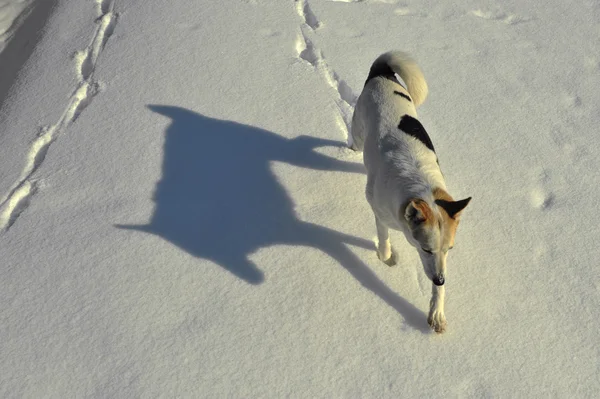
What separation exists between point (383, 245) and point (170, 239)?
4.17ft

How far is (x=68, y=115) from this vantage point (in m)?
4.34

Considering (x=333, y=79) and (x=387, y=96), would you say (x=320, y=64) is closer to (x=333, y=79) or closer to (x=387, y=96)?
(x=333, y=79)

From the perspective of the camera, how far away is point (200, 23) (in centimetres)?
522

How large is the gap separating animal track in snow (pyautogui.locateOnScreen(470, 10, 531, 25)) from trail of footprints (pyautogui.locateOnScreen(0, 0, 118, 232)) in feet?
11.0

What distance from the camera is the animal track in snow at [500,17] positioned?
536 centimetres

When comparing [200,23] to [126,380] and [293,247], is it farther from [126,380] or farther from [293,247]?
[126,380]

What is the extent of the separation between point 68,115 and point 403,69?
2.49m

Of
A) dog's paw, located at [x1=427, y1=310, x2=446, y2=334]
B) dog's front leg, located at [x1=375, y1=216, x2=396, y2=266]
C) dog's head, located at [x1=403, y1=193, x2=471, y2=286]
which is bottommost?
dog's paw, located at [x1=427, y1=310, x2=446, y2=334]

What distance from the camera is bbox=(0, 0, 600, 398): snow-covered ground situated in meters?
2.94

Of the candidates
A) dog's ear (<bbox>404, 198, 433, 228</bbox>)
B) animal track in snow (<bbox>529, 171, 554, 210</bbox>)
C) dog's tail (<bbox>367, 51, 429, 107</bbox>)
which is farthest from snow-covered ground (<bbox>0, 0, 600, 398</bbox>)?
dog's ear (<bbox>404, 198, 433, 228</bbox>)

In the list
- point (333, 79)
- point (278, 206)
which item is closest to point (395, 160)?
point (278, 206)

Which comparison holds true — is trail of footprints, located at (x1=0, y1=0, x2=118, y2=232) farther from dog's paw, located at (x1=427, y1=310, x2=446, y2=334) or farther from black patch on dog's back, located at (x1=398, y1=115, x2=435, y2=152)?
dog's paw, located at (x1=427, y1=310, x2=446, y2=334)

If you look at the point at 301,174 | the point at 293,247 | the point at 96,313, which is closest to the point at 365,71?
the point at 301,174

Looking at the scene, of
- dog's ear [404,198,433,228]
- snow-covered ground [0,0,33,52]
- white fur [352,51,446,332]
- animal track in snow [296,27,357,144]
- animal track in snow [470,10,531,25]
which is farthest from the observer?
snow-covered ground [0,0,33,52]
